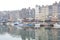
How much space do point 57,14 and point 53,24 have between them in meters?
0.54

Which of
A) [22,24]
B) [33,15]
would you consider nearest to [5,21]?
[22,24]

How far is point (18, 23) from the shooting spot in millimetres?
6934

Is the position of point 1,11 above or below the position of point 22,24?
above

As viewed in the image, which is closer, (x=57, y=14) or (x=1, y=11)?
(x=1, y=11)

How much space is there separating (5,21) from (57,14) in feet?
7.98

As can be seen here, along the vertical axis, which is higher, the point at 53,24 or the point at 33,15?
the point at 33,15

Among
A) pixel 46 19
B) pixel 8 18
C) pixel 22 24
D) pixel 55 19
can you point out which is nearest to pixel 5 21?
pixel 8 18

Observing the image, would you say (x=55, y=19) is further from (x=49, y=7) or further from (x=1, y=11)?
(x=1, y=11)

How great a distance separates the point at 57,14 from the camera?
278 inches

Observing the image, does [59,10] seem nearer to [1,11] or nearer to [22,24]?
[22,24]

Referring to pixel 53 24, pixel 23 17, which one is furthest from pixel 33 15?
pixel 53 24

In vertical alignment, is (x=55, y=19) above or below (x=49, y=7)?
below

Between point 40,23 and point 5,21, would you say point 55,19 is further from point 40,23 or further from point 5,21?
point 5,21

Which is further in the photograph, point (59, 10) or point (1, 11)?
point (59, 10)
